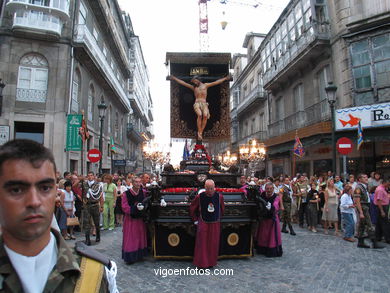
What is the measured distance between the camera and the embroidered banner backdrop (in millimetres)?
10922

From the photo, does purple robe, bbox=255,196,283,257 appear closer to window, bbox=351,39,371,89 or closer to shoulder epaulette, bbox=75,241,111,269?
shoulder epaulette, bbox=75,241,111,269

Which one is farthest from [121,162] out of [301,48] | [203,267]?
[203,267]

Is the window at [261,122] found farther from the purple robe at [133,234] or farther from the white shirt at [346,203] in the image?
the purple robe at [133,234]

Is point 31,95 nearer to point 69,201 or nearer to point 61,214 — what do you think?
point 69,201

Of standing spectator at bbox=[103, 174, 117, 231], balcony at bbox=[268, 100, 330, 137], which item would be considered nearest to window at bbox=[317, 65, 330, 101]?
balcony at bbox=[268, 100, 330, 137]

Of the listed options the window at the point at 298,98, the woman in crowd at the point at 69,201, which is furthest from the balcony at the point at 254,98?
the woman in crowd at the point at 69,201

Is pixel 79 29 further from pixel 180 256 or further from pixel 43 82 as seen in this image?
pixel 180 256

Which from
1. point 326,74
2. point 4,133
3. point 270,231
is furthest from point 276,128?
point 4,133

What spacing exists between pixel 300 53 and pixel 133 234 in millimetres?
18045

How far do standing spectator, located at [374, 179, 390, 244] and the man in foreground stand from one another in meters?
9.14

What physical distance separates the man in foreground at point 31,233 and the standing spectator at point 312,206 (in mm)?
10323

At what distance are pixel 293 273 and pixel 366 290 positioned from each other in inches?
51.5

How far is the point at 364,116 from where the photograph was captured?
49.1ft

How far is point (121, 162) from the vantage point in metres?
22.6
